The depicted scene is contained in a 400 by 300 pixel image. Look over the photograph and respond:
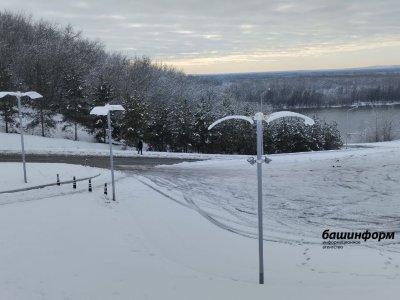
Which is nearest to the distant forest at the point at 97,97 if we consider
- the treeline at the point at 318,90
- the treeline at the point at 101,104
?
the treeline at the point at 101,104

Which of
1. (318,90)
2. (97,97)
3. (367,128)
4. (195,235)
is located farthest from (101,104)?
(318,90)

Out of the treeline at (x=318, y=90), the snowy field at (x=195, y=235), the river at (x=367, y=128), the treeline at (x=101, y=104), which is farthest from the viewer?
the treeline at (x=318, y=90)

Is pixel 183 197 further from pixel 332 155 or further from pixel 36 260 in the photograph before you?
pixel 332 155

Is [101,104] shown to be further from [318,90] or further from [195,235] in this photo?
[318,90]

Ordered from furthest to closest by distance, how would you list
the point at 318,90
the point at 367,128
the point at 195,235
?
the point at 318,90 < the point at 367,128 < the point at 195,235

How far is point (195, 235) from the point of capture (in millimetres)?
17547

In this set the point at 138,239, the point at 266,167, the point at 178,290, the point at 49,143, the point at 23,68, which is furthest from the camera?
the point at 23,68

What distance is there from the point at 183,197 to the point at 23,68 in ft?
140

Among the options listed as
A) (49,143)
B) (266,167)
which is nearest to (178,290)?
(266,167)

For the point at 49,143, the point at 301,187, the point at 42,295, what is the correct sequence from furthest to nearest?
1. the point at 49,143
2. the point at 301,187
3. the point at 42,295

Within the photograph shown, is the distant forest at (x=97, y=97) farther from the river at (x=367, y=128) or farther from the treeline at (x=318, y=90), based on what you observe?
the treeline at (x=318, y=90)

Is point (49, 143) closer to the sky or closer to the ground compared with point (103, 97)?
closer to the ground

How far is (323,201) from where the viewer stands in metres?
22.8

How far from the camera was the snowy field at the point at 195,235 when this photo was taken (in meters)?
11.5
